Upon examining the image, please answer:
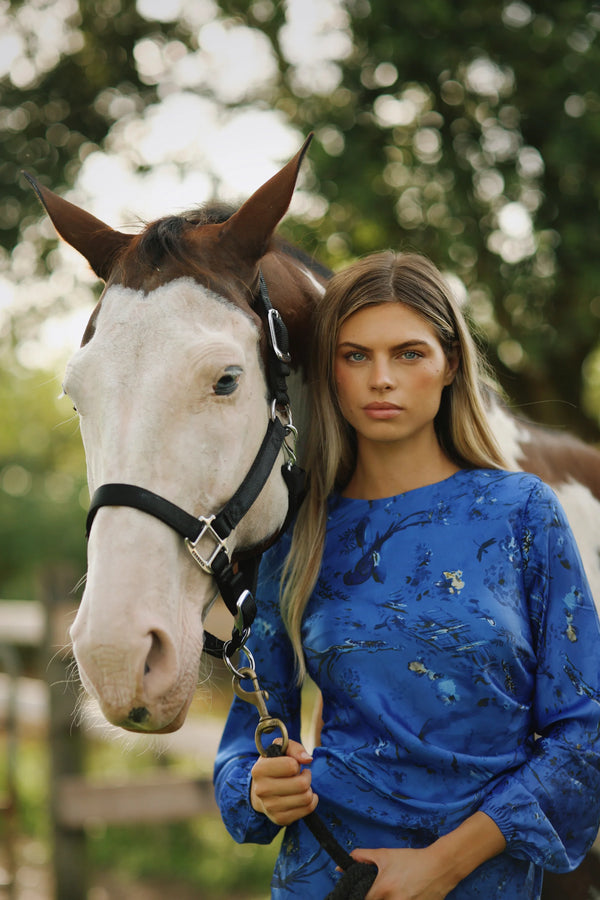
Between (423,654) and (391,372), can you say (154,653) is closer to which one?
(423,654)

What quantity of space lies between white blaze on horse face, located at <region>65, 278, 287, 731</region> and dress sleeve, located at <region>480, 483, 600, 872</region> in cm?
58

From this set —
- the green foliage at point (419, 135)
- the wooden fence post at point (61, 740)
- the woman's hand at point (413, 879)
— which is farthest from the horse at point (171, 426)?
the wooden fence post at point (61, 740)

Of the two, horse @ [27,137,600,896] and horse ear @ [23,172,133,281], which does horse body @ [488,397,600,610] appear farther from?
horse ear @ [23,172,133,281]

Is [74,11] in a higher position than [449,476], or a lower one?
higher

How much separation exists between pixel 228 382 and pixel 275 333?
22 cm

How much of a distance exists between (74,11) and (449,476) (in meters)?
5.01

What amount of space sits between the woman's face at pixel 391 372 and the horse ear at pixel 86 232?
58 centimetres

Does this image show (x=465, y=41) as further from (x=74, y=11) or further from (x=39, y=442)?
(x=39, y=442)

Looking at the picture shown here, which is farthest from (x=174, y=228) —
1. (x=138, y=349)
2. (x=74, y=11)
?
Answer: (x=74, y=11)

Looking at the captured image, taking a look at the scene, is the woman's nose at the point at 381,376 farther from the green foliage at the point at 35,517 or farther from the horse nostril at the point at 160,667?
the green foliage at the point at 35,517

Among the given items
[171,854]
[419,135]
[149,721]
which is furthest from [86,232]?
[171,854]

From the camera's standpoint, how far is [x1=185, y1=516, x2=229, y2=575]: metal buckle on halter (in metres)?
1.54

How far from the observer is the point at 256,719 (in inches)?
69.9

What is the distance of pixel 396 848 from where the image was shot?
147 centimetres
